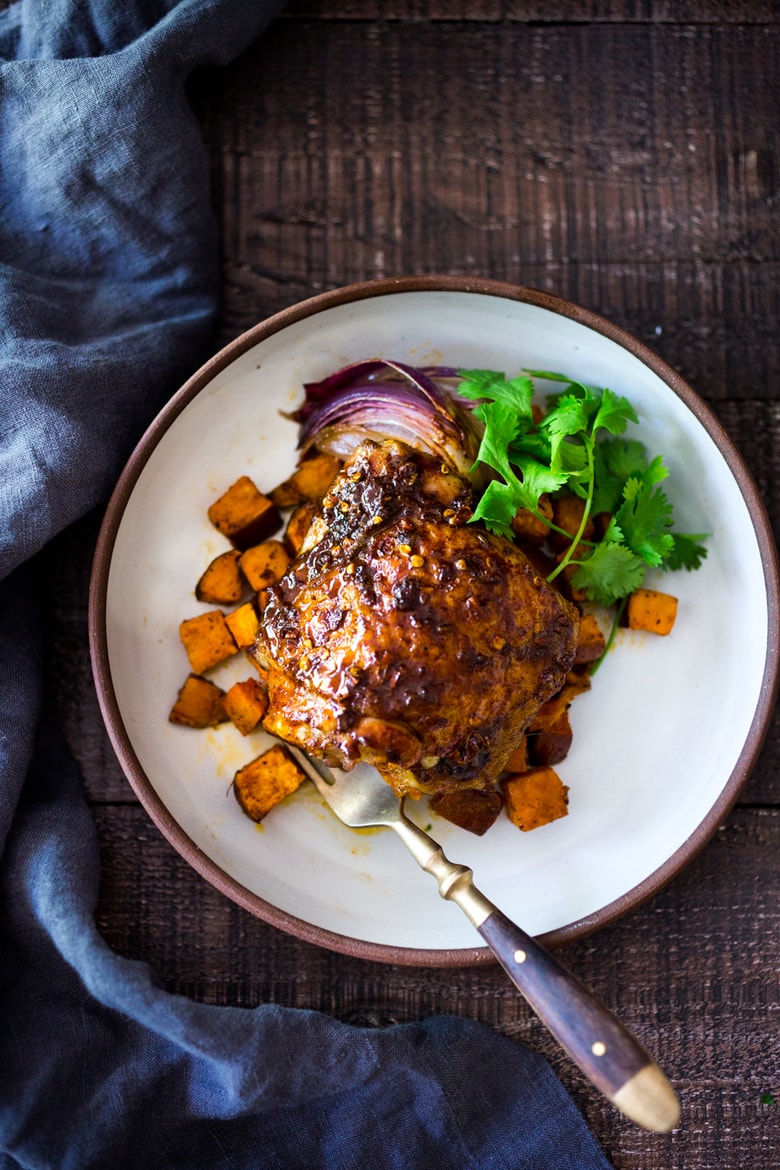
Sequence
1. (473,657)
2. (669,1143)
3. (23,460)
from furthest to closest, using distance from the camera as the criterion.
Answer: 1. (669,1143)
2. (23,460)
3. (473,657)

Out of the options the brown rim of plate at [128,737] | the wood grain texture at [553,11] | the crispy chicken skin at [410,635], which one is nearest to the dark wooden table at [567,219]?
the wood grain texture at [553,11]

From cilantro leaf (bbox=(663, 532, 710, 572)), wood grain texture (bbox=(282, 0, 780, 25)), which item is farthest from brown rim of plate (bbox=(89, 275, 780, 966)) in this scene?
wood grain texture (bbox=(282, 0, 780, 25))

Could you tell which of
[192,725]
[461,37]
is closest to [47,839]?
[192,725]

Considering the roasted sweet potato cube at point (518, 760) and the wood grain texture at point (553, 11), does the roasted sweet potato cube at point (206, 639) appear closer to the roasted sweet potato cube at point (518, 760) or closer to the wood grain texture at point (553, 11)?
the roasted sweet potato cube at point (518, 760)

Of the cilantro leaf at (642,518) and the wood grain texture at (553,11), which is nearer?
the cilantro leaf at (642,518)

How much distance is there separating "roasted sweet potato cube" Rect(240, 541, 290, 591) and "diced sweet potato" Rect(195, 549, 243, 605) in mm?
42

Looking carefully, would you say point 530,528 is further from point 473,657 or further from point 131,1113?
point 131,1113

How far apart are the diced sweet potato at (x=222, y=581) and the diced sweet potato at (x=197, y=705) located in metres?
0.26

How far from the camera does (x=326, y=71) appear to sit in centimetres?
328

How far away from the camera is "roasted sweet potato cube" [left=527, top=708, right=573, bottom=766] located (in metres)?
3.00

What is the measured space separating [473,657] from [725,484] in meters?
1.09

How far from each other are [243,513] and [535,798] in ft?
4.13

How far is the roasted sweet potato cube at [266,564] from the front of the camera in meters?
3.03

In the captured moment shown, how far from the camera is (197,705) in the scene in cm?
302
